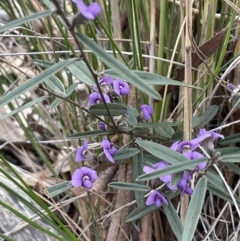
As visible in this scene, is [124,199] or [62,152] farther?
[62,152]

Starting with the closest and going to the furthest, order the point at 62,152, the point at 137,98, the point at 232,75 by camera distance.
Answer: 1. the point at 137,98
2. the point at 232,75
3. the point at 62,152

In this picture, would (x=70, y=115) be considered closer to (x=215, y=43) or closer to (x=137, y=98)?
(x=137, y=98)

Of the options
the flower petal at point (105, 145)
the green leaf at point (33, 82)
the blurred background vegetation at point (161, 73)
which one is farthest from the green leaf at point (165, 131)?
the green leaf at point (33, 82)

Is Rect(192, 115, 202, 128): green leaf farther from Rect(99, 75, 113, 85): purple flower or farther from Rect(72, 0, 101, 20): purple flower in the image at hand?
Rect(72, 0, 101, 20): purple flower

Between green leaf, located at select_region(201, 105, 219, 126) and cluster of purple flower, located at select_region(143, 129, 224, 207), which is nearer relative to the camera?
cluster of purple flower, located at select_region(143, 129, 224, 207)

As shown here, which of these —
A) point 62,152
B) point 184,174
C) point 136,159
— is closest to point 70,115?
point 62,152

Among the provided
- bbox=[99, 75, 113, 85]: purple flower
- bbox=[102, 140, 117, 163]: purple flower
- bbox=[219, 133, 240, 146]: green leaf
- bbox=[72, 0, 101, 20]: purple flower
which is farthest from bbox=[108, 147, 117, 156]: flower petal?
bbox=[72, 0, 101, 20]: purple flower

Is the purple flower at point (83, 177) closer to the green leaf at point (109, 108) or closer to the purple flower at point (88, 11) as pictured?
the green leaf at point (109, 108)
